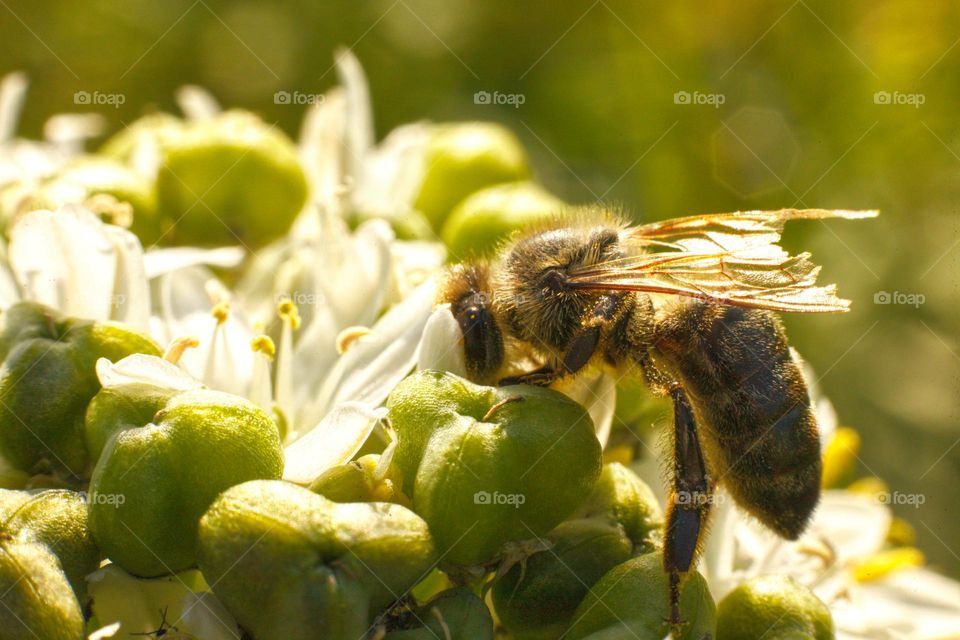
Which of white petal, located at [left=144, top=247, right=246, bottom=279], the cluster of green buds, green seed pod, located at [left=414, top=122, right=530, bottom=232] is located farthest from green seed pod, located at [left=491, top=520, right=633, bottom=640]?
green seed pod, located at [left=414, top=122, right=530, bottom=232]

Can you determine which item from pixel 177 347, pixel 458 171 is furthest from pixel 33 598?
pixel 458 171

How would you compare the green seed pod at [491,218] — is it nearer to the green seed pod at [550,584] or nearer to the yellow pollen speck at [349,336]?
the yellow pollen speck at [349,336]

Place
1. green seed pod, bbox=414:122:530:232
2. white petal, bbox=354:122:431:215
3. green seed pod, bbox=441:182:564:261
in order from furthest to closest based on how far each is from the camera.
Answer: green seed pod, bbox=414:122:530:232 < white petal, bbox=354:122:431:215 < green seed pod, bbox=441:182:564:261

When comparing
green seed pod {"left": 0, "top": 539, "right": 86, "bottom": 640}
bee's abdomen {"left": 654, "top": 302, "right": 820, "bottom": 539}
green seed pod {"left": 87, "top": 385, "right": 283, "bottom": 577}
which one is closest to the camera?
green seed pod {"left": 0, "top": 539, "right": 86, "bottom": 640}

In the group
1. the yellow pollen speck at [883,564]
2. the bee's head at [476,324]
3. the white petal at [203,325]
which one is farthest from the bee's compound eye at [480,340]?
the yellow pollen speck at [883,564]

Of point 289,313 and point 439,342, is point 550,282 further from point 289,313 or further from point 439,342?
point 289,313

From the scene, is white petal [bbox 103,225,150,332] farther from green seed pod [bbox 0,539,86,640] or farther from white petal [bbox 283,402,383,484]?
green seed pod [bbox 0,539,86,640]
